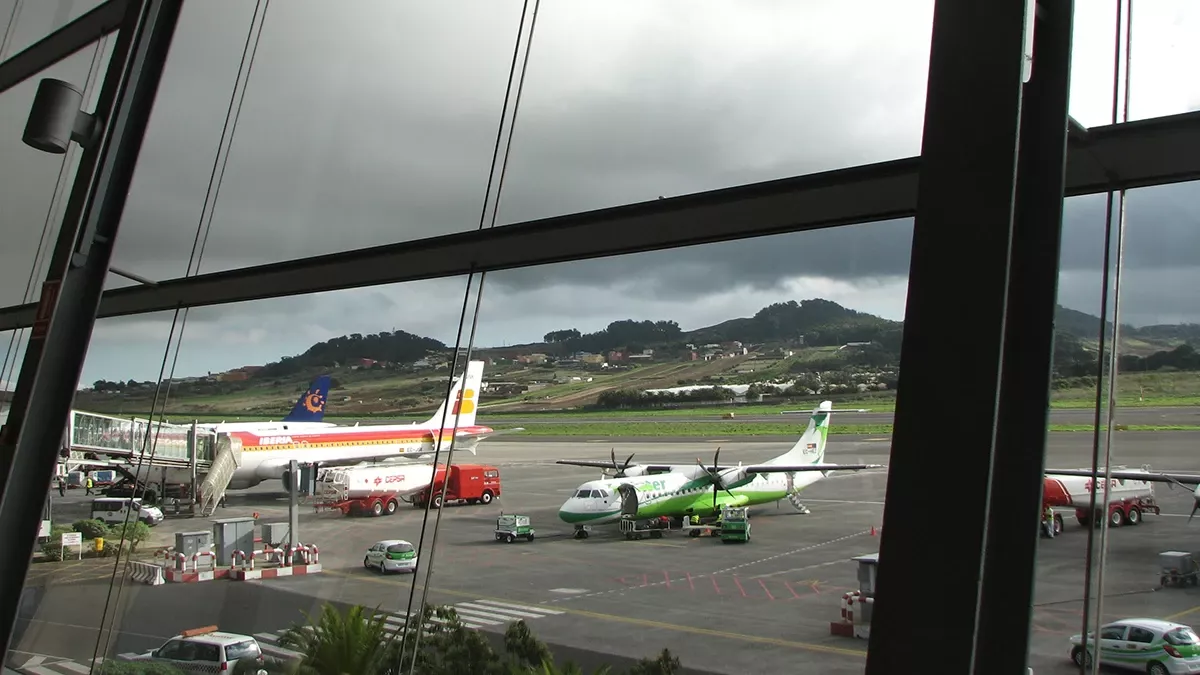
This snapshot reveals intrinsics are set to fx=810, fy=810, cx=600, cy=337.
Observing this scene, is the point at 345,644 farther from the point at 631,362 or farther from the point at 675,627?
the point at 675,627

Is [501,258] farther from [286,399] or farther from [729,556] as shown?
[729,556]

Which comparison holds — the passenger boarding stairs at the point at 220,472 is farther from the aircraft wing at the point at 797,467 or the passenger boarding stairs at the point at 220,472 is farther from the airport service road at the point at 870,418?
the airport service road at the point at 870,418

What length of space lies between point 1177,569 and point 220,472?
481 inches

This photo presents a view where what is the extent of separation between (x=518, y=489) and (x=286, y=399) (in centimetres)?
761

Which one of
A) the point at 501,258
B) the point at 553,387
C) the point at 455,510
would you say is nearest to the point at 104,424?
the point at 455,510

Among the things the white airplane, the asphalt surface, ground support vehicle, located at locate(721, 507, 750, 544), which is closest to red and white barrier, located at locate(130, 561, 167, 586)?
the asphalt surface

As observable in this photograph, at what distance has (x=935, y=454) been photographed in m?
1.18

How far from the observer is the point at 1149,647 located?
207cm

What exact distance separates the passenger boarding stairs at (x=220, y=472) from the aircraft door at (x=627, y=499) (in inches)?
192

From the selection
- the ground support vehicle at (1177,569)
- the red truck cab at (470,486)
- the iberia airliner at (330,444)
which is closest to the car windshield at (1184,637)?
the ground support vehicle at (1177,569)

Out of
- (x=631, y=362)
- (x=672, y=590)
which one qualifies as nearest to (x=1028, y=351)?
(x=631, y=362)

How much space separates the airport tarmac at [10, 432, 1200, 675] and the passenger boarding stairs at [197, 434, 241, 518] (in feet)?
10.0

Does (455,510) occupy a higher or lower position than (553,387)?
lower

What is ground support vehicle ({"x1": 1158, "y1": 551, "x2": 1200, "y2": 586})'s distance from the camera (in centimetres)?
277
